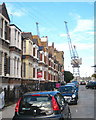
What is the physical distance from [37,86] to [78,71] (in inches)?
4867

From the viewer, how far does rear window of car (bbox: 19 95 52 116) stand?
7914 millimetres

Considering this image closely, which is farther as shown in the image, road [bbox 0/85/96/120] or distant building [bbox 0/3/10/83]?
distant building [bbox 0/3/10/83]

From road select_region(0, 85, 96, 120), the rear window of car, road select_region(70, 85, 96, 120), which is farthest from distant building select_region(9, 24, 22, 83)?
the rear window of car

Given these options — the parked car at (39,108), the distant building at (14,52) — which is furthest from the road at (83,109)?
the distant building at (14,52)

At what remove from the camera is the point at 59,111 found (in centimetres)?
804

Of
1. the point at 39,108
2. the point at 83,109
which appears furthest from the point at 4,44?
the point at 39,108

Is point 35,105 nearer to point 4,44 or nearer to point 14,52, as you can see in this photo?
point 4,44

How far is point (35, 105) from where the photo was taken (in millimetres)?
8039

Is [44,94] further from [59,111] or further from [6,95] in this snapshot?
[6,95]

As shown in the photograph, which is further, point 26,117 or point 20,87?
point 20,87

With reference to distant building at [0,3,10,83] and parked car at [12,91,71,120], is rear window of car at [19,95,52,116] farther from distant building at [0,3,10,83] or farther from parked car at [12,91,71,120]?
distant building at [0,3,10,83]

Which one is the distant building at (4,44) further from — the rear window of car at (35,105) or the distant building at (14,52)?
the rear window of car at (35,105)

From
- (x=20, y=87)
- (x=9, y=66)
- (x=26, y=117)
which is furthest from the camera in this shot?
(x=20, y=87)

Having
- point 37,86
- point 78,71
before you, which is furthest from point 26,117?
point 78,71
